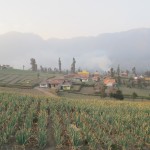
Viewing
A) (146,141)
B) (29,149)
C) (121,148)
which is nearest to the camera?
(29,149)

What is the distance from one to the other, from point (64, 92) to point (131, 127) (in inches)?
2171

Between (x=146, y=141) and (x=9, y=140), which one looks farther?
(x=146, y=141)

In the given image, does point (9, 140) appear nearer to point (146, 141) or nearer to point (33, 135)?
point (33, 135)

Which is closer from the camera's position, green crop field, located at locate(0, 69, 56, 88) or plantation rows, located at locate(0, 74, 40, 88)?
plantation rows, located at locate(0, 74, 40, 88)

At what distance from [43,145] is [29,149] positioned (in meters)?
0.65

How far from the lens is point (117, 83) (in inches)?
4208

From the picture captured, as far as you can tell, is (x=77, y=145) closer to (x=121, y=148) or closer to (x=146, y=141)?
(x=121, y=148)

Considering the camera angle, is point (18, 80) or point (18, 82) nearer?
point (18, 82)

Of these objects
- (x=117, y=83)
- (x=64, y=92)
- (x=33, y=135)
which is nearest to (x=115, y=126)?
(x=33, y=135)

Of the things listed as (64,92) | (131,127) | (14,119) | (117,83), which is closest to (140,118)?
(131,127)

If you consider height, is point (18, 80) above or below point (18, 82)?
above

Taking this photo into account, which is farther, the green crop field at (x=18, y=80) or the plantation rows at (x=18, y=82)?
the green crop field at (x=18, y=80)

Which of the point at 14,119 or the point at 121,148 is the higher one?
the point at 14,119

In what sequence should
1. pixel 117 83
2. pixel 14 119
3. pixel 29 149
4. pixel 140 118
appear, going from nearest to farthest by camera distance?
pixel 29 149, pixel 14 119, pixel 140 118, pixel 117 83
